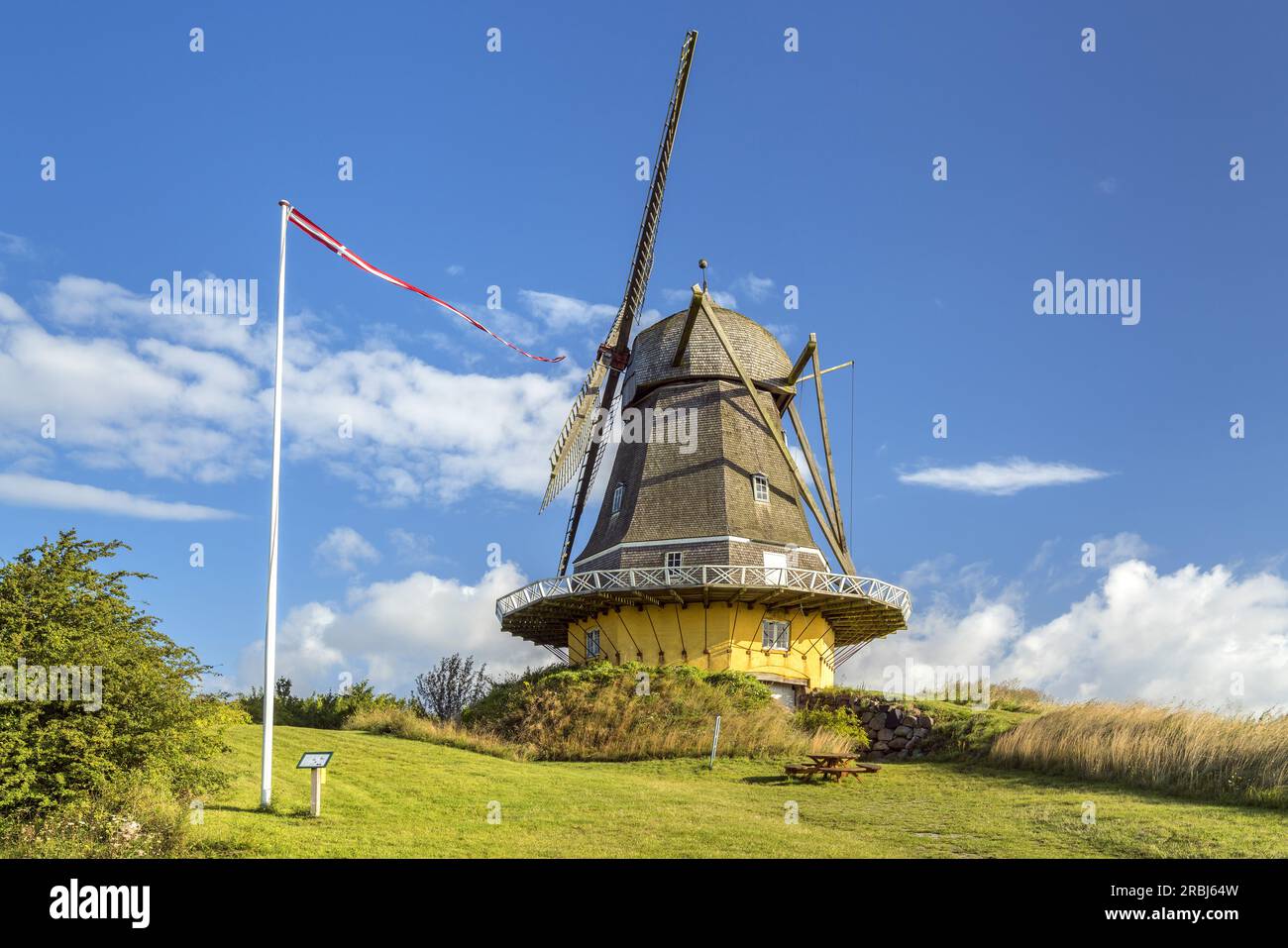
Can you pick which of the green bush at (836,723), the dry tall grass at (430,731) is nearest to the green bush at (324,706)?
the dry tall grass at (430,731)

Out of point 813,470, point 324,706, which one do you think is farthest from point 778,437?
point 324,706

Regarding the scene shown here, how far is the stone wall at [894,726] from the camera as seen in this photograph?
85.9ft

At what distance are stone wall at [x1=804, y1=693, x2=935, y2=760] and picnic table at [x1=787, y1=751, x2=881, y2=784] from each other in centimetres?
493

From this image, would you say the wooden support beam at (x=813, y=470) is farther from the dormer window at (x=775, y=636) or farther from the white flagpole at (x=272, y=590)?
the white flagpole at (x=272, y=590)

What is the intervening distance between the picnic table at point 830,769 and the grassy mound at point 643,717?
284cm

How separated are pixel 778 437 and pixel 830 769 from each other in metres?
16.1

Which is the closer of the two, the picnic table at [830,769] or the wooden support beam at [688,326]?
the picnic table at [830,769]

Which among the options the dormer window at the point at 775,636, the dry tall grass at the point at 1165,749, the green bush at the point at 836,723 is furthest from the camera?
the dormer window at the point at 775,636

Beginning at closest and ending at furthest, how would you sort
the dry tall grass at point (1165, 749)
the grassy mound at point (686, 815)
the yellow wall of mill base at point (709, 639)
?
the grassy mound at point (686, 815), the dry tall grass at point (1165, 749), the yellow wall of mill base at point (709, 639)

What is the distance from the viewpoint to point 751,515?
33.5m

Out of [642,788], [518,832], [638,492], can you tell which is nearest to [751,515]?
[638,492]

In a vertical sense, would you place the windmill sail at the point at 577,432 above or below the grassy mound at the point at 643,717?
above
